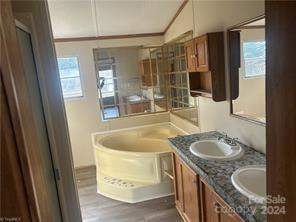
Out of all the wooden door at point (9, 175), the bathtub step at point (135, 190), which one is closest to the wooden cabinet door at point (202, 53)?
the bathtub step at point (135, 190)

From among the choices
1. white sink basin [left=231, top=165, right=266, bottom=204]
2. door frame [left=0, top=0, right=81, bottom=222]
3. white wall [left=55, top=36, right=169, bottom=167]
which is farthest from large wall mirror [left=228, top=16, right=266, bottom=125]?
white wall [left=55, top=36, right=169, bottom=167]

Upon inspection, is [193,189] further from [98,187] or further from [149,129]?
[149,129]

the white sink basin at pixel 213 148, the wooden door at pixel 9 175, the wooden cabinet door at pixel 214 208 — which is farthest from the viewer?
the white sink basin at pixel 213 148

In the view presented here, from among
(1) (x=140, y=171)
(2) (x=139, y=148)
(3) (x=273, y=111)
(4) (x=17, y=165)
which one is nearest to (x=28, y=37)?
(4) (x=17, y=165)

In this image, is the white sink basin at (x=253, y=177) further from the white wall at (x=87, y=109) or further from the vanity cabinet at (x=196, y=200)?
the white wall at (x=87, y=109)

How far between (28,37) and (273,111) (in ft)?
4.59

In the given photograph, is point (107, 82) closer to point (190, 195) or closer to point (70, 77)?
point (70, 77)

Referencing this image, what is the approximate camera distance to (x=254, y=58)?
6.39 feet

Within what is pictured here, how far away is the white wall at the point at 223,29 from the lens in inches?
74.7

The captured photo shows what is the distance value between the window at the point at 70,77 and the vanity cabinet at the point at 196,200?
2289 millimetres

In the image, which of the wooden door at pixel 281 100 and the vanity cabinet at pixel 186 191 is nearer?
the wooden door at pixel 281 100

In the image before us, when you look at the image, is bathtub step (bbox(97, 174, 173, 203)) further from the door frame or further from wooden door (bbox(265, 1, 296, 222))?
wooden door (bbox(265, 1, 296, 222))

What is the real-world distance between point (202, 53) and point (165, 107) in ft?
6.59

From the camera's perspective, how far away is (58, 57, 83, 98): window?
3.86 m
